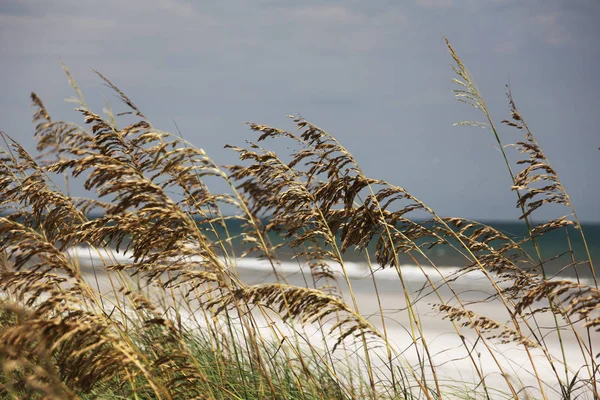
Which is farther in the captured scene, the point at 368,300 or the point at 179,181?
the point at 368,300

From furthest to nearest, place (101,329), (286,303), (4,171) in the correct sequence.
→ (4,171) → (286,303) → (101,329)

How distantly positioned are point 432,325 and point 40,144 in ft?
16.2

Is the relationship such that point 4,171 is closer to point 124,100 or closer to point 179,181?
point 124,100

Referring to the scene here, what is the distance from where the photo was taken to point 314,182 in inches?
113

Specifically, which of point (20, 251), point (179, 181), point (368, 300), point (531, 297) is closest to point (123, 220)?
point (179, 181)

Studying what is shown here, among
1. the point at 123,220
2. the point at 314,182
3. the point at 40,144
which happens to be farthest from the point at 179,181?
the point at 40,144

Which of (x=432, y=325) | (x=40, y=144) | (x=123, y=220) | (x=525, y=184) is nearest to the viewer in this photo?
(x=123, y=220)

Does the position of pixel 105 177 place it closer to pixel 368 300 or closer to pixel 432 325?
pixel 432 325

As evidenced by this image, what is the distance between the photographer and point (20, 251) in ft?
8.14

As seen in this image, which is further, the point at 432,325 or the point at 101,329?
the point at 432,325

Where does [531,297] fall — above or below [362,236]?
below

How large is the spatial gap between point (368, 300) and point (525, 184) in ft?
22.9

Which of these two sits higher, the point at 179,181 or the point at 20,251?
the point at 179,181

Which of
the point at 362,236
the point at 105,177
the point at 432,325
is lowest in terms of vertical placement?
the point at 432,325
